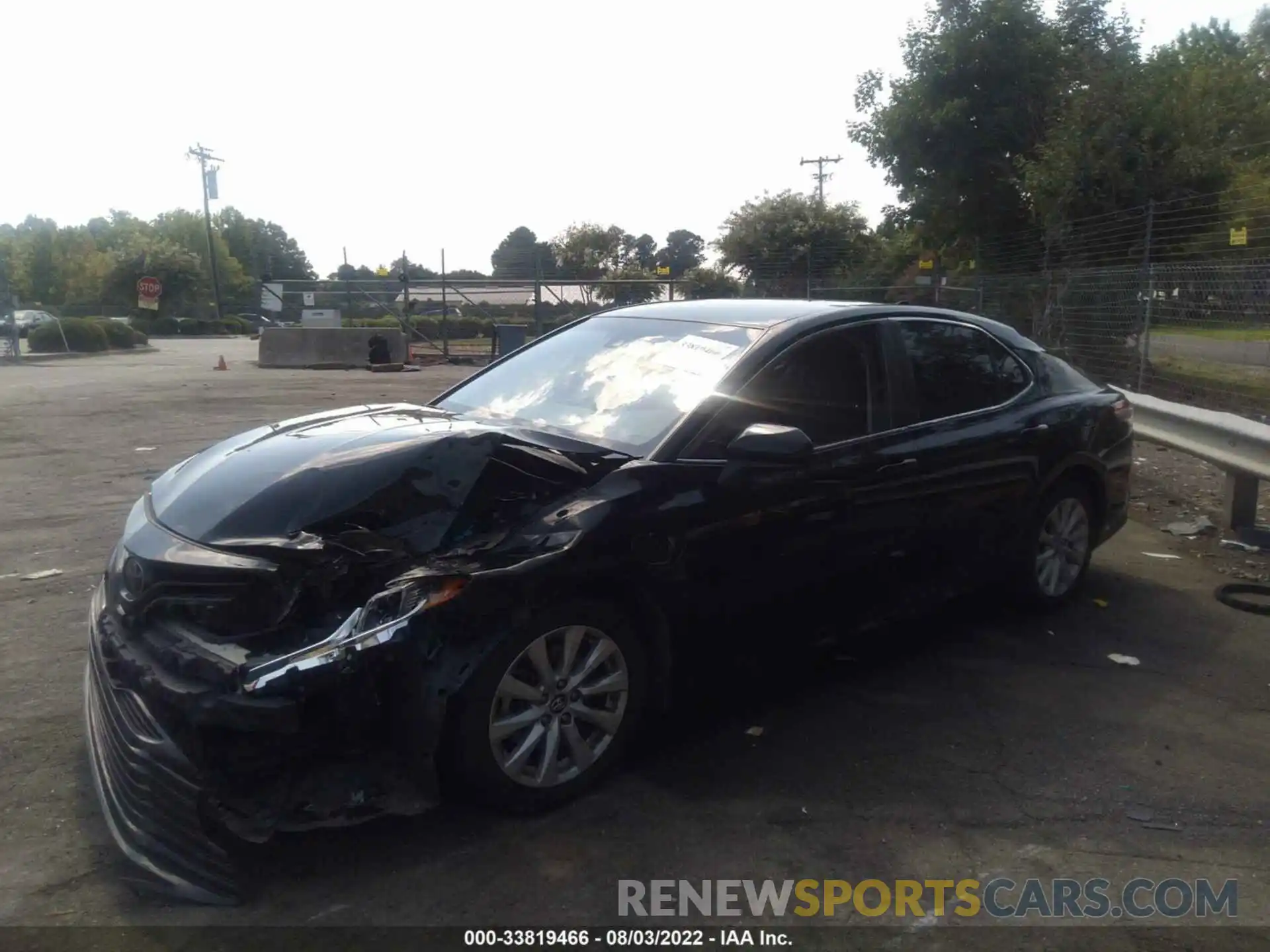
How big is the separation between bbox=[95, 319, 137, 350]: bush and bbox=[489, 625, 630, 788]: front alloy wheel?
1352 inches

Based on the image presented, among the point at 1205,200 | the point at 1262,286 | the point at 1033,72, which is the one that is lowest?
the point at 1262,286

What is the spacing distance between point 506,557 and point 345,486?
25.1 inches

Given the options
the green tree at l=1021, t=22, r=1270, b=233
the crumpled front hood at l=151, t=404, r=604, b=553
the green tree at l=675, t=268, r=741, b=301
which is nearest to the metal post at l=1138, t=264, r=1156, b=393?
the green tree at l=1021, t=22, r=1270, b=233

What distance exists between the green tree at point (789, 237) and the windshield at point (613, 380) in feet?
79.3

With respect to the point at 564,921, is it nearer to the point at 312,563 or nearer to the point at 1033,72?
the point at 312,563

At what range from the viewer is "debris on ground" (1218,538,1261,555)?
6969 mm

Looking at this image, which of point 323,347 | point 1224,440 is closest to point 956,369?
point 1224,440

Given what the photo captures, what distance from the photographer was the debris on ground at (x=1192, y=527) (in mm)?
7496

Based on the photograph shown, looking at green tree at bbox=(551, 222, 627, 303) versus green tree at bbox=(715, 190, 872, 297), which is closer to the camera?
green tree at bbox=(715, 190, 872, 297)

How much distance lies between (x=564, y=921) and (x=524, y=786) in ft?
1.90

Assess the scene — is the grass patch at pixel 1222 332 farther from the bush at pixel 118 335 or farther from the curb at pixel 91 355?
the bush at pixel 118 335

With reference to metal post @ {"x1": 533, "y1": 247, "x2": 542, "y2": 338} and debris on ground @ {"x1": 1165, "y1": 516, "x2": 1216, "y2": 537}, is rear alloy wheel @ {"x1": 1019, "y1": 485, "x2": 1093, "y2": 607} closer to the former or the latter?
debris on ground @ {"x1": 1165, "y1": 516, "x2": 1216, "y2": 537}

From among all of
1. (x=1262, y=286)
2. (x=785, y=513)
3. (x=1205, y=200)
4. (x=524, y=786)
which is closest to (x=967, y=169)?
(x=1205, y=200)

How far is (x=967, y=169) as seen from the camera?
2056 centimetres
